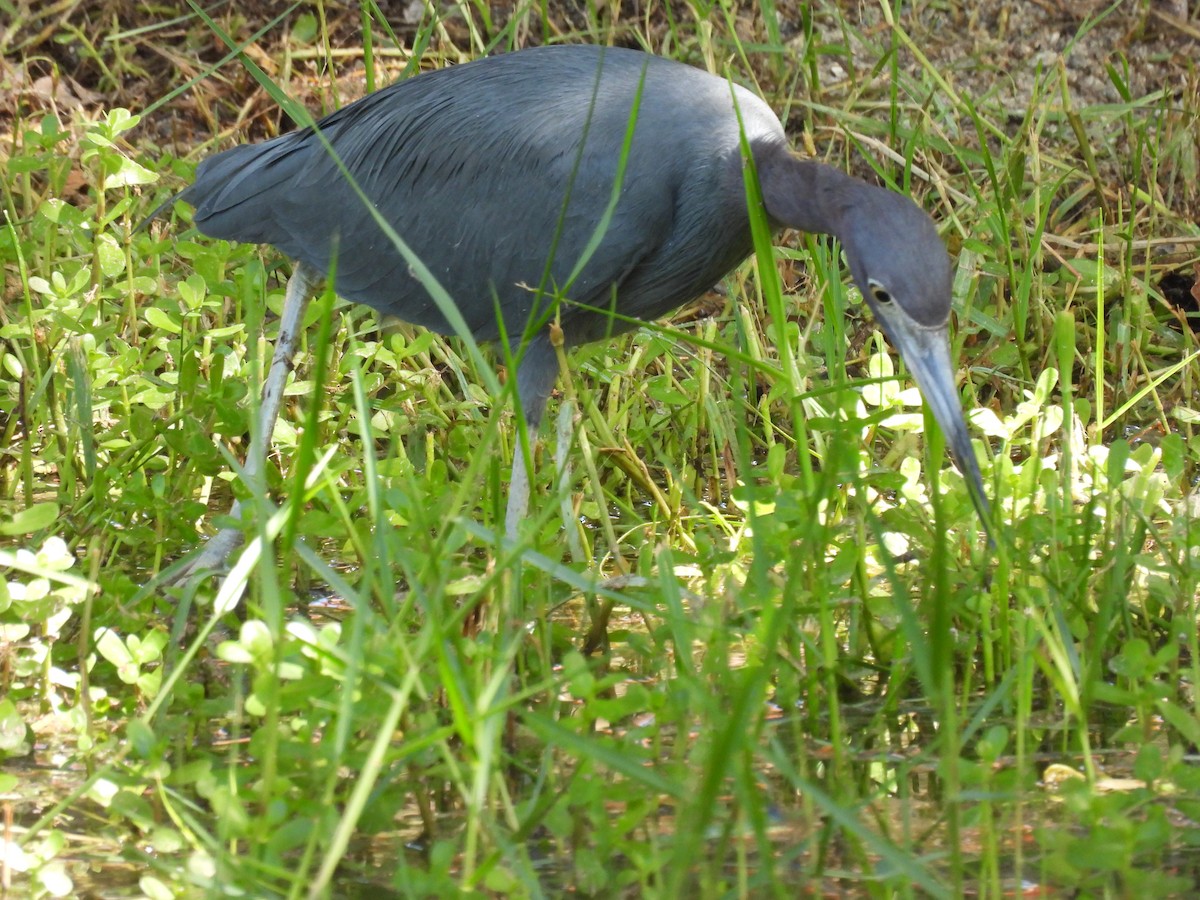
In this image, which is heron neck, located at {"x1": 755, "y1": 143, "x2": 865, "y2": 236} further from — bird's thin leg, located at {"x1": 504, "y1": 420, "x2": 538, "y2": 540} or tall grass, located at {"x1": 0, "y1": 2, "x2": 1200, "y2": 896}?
bird's thin leg, located at {"x1": 504, "y1": 420, "x2": 538, "y2": 540}

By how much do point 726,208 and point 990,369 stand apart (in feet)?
3.33

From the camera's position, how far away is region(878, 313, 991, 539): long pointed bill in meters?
2.73

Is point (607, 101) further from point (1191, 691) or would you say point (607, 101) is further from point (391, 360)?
point (1191, 691)

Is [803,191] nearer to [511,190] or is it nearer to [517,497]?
[511,190]

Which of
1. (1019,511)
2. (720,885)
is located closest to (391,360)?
(1019,511)

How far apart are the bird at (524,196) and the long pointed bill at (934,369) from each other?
278mm

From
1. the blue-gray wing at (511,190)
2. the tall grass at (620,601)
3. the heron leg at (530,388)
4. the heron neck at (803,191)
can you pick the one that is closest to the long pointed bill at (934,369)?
the tall grass at (620,601)

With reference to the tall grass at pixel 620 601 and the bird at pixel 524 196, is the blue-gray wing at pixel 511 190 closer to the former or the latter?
the bird at pixel 524 196

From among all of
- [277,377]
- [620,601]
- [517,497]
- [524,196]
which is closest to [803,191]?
[524,196]

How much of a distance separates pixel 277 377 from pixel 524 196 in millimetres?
713

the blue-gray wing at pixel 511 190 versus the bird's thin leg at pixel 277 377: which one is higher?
the blue-gray wing at pixel 511 190

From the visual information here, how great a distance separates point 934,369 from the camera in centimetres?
275

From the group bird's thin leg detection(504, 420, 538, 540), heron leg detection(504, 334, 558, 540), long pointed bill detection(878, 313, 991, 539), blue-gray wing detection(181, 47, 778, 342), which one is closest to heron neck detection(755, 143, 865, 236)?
blue-gray wing detection(181, 47, 778, 342)

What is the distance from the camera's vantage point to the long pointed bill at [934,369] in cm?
273
